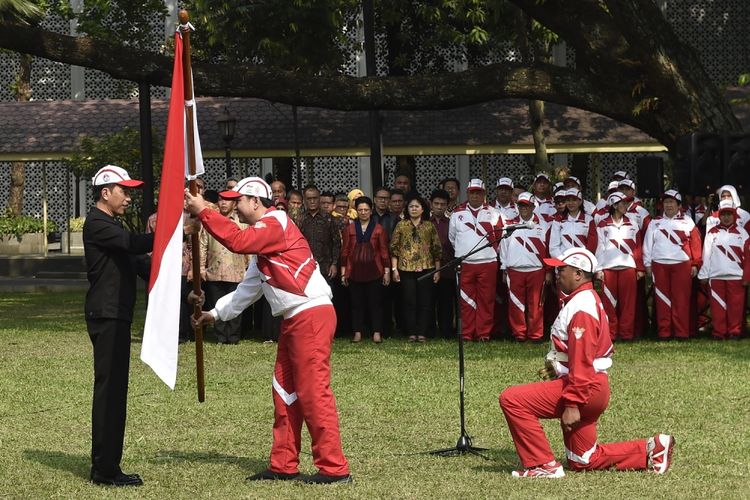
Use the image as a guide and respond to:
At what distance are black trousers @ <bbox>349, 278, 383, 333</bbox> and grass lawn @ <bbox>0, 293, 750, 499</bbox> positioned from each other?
0.50 meters

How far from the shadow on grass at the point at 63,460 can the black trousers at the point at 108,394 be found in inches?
16.6

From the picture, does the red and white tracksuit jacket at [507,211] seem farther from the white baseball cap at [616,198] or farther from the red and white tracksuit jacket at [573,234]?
the white baseball cap at [616,198]

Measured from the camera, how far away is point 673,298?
18844 millimetres

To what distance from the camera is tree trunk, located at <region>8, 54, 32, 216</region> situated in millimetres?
40844

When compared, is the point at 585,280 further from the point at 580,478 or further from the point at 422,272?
the point at 422,272

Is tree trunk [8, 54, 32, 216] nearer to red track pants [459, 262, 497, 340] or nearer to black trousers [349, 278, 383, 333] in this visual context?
black trousers [349, 278, 383, 333]

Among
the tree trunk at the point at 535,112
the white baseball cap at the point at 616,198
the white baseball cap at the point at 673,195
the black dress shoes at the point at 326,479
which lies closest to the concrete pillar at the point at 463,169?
the tree trunk at the point at 535,112

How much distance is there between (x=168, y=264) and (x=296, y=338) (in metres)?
0.97

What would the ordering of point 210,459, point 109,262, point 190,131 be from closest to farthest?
point 190,131 → point 109,262 → point 210,459

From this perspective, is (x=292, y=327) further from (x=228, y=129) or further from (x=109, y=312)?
(x=228, y=129)

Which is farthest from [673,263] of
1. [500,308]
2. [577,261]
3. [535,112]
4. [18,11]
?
[18,11]

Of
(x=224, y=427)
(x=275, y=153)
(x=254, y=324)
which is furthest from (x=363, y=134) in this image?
(x=224, y=427)

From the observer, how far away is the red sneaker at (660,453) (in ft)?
31.2

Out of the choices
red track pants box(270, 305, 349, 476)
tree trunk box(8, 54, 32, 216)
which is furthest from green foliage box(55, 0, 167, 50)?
red track pants box(270, 305, 349, 476)
